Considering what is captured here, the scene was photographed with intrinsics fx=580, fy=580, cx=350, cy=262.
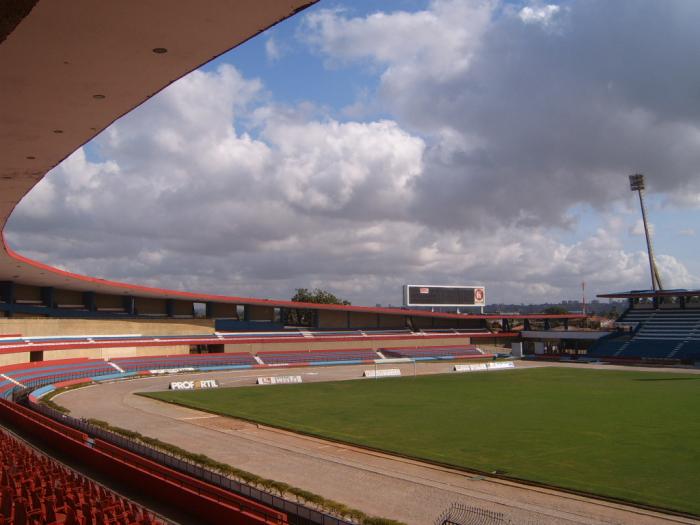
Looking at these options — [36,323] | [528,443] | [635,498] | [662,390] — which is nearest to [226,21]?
[635,498]

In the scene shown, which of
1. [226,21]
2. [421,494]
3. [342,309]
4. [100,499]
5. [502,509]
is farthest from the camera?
[342,309]

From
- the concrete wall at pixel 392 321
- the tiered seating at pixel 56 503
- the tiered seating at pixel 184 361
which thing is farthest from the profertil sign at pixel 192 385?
the concrete wall at pixel 392 321

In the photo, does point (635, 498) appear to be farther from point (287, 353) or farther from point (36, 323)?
point (287, 353)

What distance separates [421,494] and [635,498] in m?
6.37

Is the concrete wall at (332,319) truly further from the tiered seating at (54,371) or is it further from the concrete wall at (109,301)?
the tiered seating at (54,371)

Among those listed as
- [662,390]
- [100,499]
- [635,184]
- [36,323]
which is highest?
[635,184]

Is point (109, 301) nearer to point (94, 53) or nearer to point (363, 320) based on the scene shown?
point (363, 320)

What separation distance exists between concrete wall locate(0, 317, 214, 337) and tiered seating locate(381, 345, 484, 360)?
86.6 feet

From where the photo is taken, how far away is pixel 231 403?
39656 millimetres

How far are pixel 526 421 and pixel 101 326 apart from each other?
49369 mm

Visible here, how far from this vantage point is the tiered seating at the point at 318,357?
239 feet

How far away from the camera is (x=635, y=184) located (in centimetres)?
9444

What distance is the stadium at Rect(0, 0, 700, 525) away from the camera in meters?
6.99

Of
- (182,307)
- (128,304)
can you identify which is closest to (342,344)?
(182,307)
